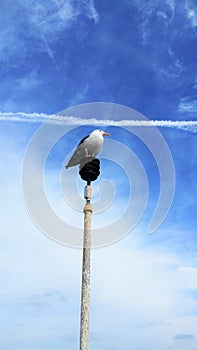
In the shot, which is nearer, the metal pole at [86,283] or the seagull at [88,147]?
the metal pole at [86,283]

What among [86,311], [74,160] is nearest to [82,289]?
[86,311]

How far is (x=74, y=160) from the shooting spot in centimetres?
1605

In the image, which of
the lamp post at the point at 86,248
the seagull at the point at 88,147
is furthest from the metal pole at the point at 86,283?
the seagull at the point at 88,147

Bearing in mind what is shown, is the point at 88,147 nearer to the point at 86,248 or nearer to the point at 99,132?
the point at 99,132

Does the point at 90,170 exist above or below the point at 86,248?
above

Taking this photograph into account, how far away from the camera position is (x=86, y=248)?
13.2 m

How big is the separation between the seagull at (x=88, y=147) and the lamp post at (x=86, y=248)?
1.50 ft

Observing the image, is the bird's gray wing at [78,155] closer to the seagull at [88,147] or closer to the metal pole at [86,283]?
the seagull at [88,147]

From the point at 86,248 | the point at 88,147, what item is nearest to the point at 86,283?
the point at 86,248

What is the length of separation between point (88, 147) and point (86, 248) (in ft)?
13.5

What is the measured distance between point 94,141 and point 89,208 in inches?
114

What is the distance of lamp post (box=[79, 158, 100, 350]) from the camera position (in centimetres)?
1231

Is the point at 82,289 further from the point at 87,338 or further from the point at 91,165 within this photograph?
the point at 91,165

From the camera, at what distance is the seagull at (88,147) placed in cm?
1552
